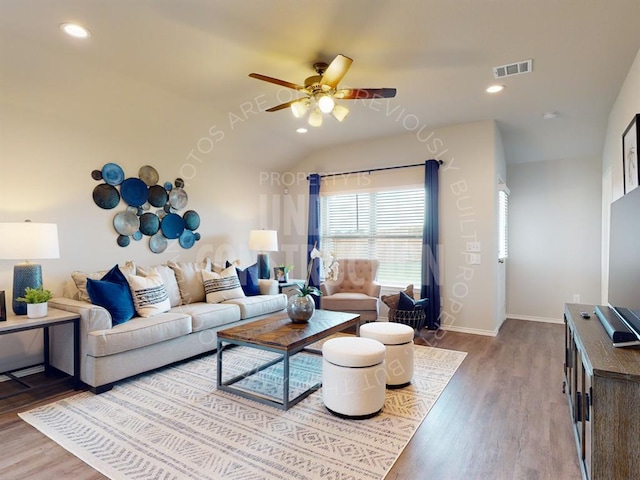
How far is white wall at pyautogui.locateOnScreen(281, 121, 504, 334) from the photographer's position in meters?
4.55

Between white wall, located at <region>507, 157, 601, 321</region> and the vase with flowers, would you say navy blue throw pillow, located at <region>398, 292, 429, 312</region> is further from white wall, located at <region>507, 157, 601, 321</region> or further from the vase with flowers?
white wall, located at <region>507, 157, 601, 321</region>

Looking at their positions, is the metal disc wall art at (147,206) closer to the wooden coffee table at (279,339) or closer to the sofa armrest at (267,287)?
the sofa armrest at (267,287)

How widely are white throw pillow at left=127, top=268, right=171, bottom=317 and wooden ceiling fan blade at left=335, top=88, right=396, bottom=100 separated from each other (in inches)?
99.3

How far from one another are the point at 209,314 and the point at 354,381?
1.86 metres

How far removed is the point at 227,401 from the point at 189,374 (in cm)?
72

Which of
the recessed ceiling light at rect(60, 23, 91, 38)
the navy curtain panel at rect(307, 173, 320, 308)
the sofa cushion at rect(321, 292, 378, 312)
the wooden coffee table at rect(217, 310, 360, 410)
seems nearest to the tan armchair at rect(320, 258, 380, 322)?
the sofa cushion at rect(321, 292, 378, 312)

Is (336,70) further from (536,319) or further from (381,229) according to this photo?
(536,319)

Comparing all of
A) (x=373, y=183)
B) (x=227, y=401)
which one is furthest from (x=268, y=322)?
(x=373, y=183)

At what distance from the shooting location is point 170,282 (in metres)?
4.03

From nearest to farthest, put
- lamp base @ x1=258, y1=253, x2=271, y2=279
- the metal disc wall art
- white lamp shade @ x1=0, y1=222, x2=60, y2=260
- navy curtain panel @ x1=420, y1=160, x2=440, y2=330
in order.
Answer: white lamp shade @ x1=0, y1=222, x2=60, y2=260
the metal disc wall art
navy curtain panel @ x1=420, y1=160, x2=440, y2=330
lamp base @ x1=258, y1=253, x2=271, y2=279

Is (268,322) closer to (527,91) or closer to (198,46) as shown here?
(198,46)

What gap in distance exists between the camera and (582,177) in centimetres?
527

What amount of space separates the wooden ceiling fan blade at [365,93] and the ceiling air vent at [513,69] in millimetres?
1092

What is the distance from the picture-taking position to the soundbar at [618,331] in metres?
1.73
